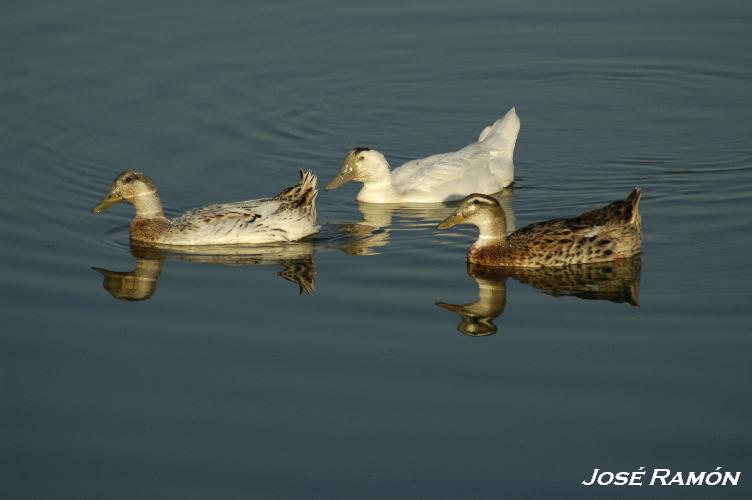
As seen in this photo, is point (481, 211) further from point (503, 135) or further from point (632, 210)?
point (503, 135)

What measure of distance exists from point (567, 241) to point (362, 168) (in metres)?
3.44

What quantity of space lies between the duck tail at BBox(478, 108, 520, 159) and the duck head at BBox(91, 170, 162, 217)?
13.6ft

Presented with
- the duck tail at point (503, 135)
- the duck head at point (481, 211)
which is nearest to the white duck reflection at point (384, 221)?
the duck tail at point (503, 135)

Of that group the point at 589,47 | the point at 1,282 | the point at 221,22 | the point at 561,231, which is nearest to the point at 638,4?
the point at 589,47

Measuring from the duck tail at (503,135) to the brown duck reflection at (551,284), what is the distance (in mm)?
3362

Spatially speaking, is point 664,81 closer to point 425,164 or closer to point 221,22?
point 425,164

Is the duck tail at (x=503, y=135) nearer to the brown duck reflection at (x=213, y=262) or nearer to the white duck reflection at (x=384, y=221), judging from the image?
the white duck reflection at (x=384, y=221)

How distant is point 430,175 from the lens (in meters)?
15.2

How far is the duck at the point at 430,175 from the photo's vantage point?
15188 millimetres

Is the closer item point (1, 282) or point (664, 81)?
point (1, 282)

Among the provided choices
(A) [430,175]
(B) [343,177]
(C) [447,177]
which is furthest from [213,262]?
(C) [447,177]

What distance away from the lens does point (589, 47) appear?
1931cm

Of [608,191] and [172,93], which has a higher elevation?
[172,93]

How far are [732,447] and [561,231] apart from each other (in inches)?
169
